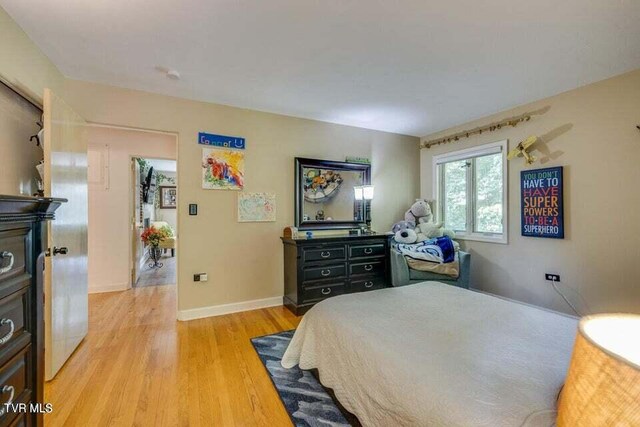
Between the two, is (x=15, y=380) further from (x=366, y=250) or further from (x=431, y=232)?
(x=431, y=232)

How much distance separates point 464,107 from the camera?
336 centimetres

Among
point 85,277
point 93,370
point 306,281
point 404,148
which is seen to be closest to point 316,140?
point 404,148

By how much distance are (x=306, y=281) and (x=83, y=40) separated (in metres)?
2.81

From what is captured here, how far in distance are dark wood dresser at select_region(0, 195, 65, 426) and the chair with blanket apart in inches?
125

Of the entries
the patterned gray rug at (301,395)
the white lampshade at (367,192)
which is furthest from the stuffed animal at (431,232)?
the patterned gray rug at (301,395)

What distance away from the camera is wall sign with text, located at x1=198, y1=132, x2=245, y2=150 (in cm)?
312

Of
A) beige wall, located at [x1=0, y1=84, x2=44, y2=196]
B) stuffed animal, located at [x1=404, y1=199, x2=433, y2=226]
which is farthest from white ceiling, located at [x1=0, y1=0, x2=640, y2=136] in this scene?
stuffed animal, located at [x1=404, y1=199, x2=433, y2=226]

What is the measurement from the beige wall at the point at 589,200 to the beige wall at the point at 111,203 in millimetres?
5085

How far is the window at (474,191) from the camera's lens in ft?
11.7

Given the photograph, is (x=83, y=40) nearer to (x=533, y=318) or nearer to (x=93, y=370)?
(x=93, y=370)

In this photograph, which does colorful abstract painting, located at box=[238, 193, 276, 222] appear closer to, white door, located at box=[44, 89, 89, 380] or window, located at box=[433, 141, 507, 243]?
white door, located at box=[44, 89, 89, 380]

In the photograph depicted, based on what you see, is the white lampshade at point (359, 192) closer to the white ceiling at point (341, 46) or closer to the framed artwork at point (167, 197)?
the white ceiling at point (341, 46)

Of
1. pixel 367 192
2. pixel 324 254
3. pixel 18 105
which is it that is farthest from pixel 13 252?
pixel 367 192

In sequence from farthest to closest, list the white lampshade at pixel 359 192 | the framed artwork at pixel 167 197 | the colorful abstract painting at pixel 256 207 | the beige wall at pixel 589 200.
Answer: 1. the framed artwork at pixel 167 197
2. the white lampshade at pixel 359 192
3. the colorful abstract painting at pixel 256 207
4. the beige wall at pixel 589 200
